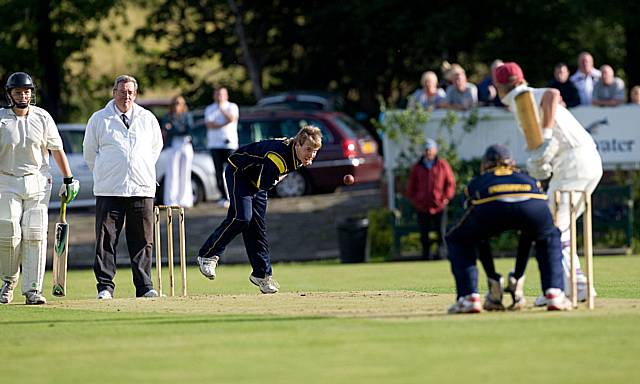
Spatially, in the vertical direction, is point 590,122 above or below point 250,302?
above

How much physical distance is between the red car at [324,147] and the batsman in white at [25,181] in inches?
578

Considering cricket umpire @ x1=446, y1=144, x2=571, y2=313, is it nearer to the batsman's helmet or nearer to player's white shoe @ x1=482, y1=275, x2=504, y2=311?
player's white shoe @ x1=482, y1=275, x2=504, y2=311

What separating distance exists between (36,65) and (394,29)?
30.5 ft

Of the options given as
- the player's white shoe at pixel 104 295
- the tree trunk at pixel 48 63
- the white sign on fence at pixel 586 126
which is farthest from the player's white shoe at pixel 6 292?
the tree trunk at pixel 48 63

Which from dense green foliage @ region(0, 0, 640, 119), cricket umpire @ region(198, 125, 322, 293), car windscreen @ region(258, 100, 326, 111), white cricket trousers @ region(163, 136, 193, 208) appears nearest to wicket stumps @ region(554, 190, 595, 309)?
cricket umpire @ region(198, 125, 322, 293)

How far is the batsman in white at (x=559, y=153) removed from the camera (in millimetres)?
12312

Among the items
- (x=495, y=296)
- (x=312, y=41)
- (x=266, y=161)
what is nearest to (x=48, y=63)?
(x=312, y=41)

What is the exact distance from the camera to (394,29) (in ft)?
123

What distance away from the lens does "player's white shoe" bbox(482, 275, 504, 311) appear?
1211cm

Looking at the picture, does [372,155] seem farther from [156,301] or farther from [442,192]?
[156,301]

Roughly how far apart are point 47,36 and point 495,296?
87.3ft

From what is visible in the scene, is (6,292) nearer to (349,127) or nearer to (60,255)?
(60,255)

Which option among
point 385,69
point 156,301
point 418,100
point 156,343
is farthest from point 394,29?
point 156,343

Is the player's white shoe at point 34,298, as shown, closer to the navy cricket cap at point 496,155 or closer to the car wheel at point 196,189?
the navy cricket cap at point 496,155
